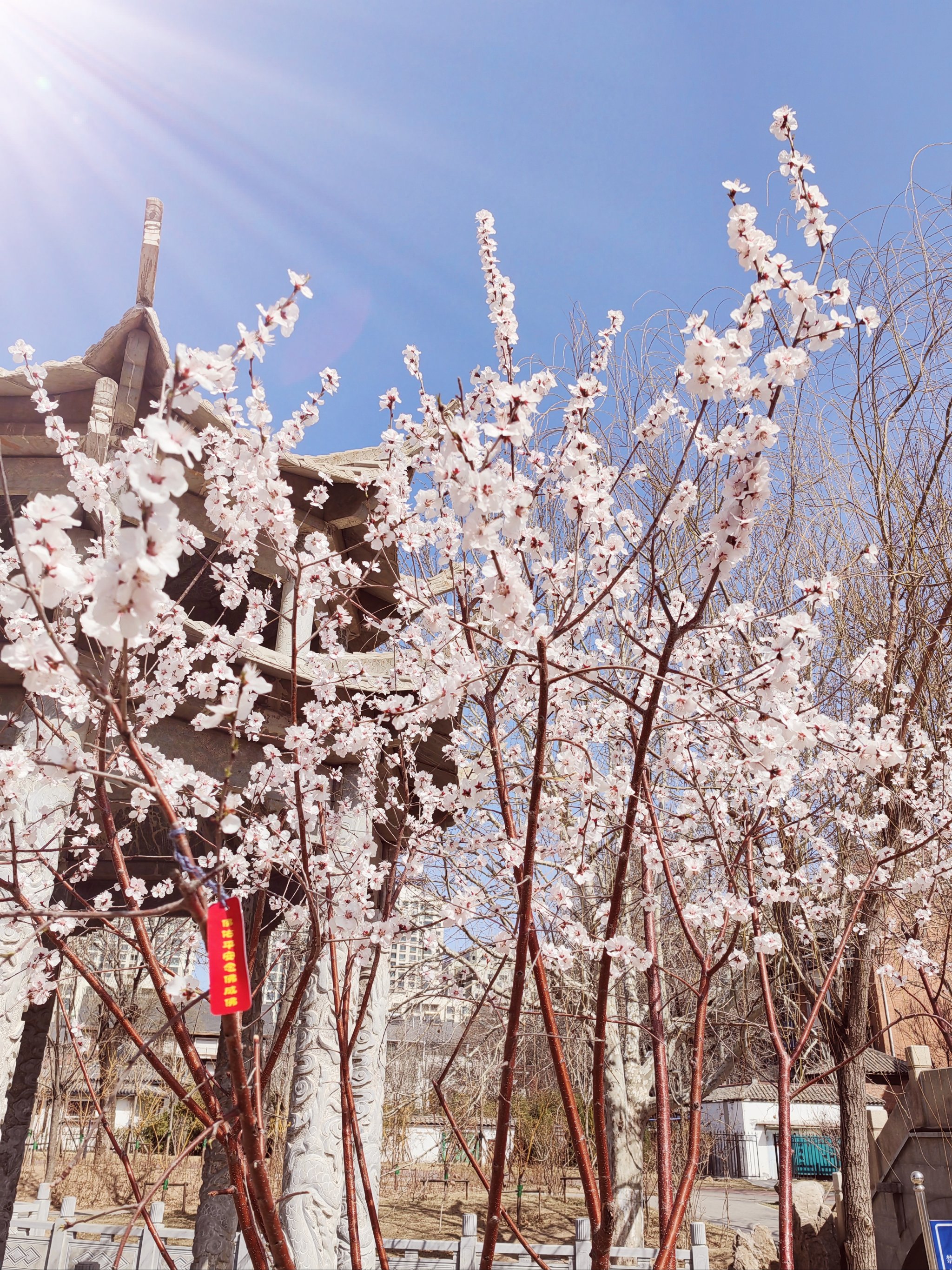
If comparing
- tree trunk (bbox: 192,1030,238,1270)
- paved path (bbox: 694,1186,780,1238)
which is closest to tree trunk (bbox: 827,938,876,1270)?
tree trunk (bbox: 192,1030,238,1270)

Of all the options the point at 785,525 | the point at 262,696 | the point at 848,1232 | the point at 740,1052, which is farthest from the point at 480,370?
the point at 740,1052

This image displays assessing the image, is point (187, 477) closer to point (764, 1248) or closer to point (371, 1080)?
point (371, 1080)

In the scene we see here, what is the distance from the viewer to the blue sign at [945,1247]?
383 cm

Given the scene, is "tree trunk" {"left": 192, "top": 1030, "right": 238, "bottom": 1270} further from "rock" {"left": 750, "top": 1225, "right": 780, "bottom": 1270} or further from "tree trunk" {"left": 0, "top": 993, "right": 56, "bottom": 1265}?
"rock" {"left": 750, "top": 1225, "right": 780, "bottom": 1270}

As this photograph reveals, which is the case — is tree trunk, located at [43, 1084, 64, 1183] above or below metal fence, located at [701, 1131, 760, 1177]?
above

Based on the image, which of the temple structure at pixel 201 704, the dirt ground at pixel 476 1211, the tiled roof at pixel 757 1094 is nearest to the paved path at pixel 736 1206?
the dirt ground at pixel 476 1211

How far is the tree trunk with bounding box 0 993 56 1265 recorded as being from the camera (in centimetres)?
500

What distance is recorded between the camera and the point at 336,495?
5789 mm

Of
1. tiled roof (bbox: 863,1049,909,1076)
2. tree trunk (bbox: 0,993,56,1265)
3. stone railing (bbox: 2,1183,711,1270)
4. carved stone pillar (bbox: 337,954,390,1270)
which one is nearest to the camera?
tree trunk (bbox: 0,993,56,1265)

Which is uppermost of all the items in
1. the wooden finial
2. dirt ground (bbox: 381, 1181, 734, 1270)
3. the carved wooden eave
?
the wooden finial

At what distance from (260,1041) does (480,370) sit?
197 centimetres

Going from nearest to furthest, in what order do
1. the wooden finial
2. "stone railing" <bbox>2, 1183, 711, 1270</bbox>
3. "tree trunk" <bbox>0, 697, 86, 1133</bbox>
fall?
1. "tree trunk" <bbox>0, 697, 86, 1133</bbox>
2. the wooden finial
3. "stone railing" <bbox>2, 1183, 711, 1270</bbox>

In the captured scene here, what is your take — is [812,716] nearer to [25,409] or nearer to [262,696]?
[262,696]

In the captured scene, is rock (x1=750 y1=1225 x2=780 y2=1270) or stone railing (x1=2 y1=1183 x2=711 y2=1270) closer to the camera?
stone railing (x1=2 y1=1183 x2=711 y2=1270)
